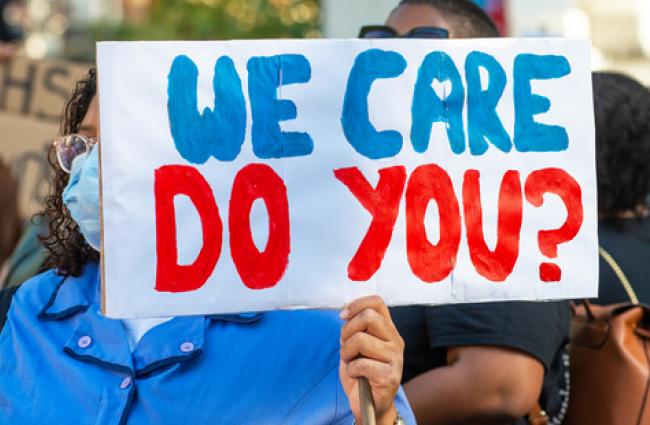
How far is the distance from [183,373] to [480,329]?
2.17 feet

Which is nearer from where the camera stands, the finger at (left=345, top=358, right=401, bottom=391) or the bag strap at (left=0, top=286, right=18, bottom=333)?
the finger at (left=345, top=358, right=401, bottom=391)

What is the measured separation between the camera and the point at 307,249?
2.03m

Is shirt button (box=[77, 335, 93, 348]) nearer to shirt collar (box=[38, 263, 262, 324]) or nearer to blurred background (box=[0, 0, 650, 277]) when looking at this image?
shirt collar (box=[38, 263, 262, 324])

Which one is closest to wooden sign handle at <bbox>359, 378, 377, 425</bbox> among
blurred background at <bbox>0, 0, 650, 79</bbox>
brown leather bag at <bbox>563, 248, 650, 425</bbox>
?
brown leather bag at <bbox>563, 248, 650, 425</bbox>

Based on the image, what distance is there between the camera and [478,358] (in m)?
2.41

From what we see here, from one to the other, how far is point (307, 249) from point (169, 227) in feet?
0.81

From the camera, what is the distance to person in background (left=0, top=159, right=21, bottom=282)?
439 cm

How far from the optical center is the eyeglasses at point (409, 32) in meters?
2.80

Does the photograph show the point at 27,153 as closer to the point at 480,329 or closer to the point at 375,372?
the point at 480,329

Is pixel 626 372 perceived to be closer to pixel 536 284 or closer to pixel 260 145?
pixel 536 284

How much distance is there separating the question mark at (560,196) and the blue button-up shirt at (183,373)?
1.21 feet

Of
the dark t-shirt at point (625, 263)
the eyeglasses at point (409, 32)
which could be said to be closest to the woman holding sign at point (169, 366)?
the eyeglasses at point (409, 32)

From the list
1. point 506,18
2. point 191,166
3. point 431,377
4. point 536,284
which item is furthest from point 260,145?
point 506,18

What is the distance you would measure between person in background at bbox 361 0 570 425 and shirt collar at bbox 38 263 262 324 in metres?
0.52
